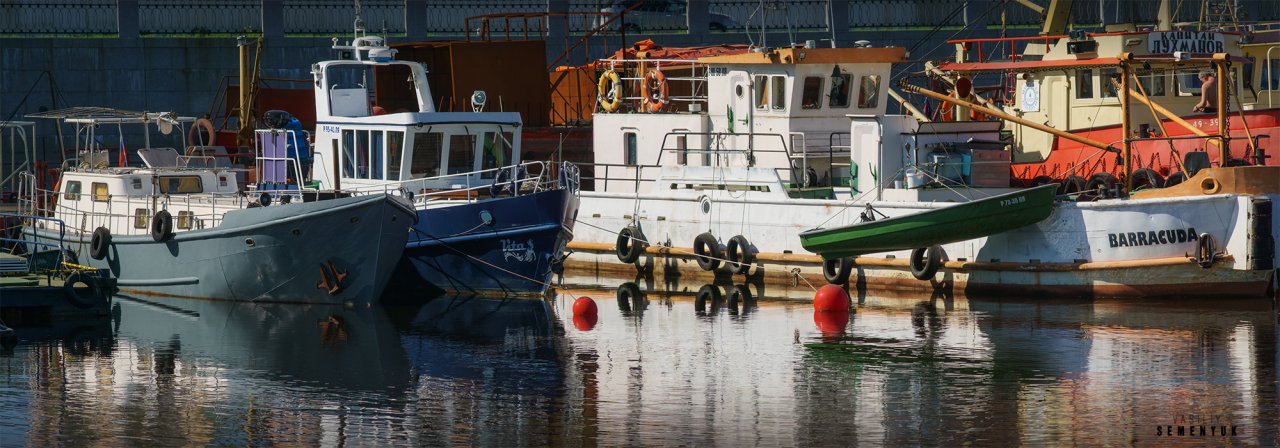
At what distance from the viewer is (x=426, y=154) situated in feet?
78.8

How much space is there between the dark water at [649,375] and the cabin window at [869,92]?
4.63 m

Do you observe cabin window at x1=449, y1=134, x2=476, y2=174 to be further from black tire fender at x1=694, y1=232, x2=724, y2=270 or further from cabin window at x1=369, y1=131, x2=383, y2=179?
black tire fender at x1=694, y1=232, x2=724, y2=270

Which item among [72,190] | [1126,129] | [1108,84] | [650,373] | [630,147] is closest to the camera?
[650,373]

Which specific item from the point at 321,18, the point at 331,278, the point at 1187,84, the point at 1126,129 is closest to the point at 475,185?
the point at 331,278

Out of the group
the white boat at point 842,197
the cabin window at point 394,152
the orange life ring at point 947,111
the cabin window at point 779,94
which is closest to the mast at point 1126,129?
the white boat at point 842,197

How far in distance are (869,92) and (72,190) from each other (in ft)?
39.0

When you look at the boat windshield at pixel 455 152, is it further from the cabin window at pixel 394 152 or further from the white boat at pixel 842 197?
the white boat at pixel 842 197

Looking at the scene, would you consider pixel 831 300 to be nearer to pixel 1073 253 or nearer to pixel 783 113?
pixel 1073 253

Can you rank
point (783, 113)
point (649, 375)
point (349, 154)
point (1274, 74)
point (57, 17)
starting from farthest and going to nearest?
point (57, 17)
point (1274, 74)
point (783, 113)
point (349, 154)
point (649, 375)

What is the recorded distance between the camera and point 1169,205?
2244 cm

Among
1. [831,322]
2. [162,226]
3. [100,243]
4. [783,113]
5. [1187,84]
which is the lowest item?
[831,322]

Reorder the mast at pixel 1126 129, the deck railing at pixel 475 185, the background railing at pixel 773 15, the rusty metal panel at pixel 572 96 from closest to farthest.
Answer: the deck railing at pixel 475 185 < the mast at pixel 1126 129 < the rusty metal panel at pixel 572 96 < the background railing at pixel 773 15

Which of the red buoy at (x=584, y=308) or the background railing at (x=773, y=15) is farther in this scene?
the background railing at (x=773, y=15)

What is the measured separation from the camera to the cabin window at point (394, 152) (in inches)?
939
